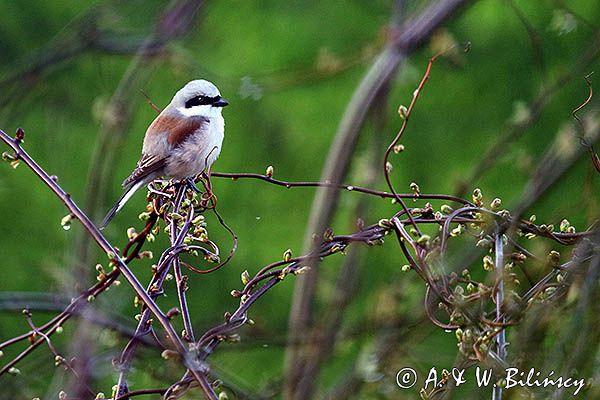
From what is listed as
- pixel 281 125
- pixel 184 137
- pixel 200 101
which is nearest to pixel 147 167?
pixel 184 137

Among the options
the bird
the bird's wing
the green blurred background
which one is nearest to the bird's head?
the bird

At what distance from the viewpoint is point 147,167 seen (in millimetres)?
3639

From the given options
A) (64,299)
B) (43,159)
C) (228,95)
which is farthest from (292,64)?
(64,299)

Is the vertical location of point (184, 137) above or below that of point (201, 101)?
below

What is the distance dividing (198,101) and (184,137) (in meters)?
0.20

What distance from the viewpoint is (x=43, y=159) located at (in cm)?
760

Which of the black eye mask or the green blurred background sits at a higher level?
the green blurred background

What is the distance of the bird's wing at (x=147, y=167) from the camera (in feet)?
11.7

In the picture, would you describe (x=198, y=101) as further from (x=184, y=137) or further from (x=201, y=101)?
(x=184, y=137)

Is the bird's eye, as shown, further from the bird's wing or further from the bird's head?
the bird's wing

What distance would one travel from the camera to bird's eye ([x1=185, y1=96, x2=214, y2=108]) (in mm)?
3854

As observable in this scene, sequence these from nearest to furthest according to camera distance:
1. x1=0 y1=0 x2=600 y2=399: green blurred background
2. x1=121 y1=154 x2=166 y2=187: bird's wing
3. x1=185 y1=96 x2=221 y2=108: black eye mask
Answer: x1=121 y1=154 x2=166 y2=187: bird's wing < x1=185 y1=96 x2=221 y2=108: black eye mask < x1=0 y1=0 x2=600 y2=399: green blurred background

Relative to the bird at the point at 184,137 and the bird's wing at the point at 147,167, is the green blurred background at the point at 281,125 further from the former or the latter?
the bird's wing at the point at 147,167

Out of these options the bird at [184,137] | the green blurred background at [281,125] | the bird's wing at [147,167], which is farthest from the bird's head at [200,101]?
the green blurred background at [281,125]
